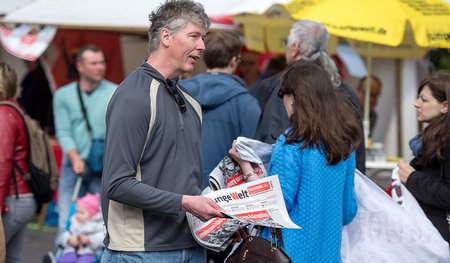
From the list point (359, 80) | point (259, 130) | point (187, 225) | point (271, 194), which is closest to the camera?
point (271, 194)

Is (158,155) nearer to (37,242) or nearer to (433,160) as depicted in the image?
(433,160)

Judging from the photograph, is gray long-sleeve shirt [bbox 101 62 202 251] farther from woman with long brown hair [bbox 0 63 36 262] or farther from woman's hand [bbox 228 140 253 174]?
woman with long brown hair [bbox 0 63 36 262]

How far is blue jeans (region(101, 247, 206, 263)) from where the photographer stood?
271cm

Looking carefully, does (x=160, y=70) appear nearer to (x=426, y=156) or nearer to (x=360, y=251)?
(x=360, y=251)

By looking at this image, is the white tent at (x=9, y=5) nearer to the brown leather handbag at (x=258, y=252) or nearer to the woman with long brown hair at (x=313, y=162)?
the woman with long brown hair at (x=313, y=162)

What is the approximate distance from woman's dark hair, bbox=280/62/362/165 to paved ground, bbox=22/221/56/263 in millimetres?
4783

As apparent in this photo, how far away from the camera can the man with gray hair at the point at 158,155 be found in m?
2.60

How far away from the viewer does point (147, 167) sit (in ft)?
8.81

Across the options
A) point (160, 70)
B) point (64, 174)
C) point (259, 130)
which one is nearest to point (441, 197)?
point (259, 130)

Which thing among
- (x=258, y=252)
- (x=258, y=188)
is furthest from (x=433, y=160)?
(x=258, y=188)

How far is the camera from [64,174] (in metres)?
6.24

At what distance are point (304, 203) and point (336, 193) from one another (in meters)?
0.20

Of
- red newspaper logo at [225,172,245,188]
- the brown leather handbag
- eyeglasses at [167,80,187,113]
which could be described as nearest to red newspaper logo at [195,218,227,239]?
the brown leather handbag

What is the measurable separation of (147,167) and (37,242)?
5.93 metres
